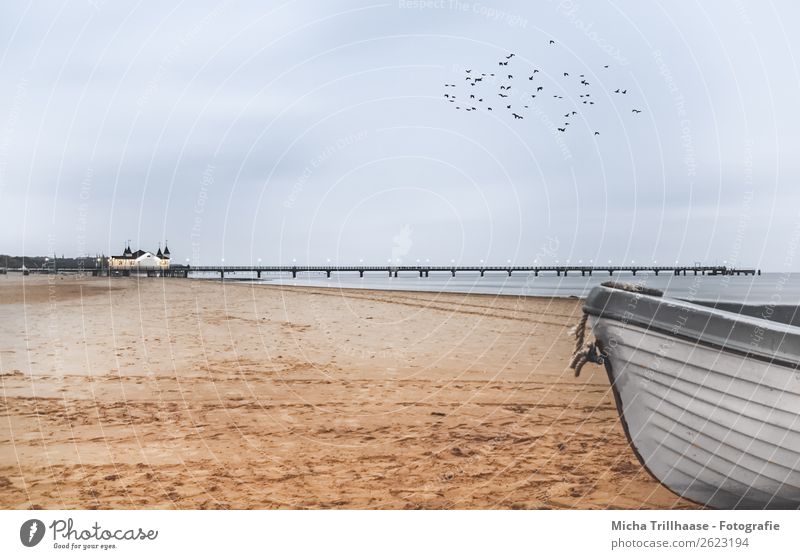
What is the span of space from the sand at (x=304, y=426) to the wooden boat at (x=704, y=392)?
1.79 ft

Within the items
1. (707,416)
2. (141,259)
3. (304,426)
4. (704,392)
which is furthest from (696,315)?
(141,259)

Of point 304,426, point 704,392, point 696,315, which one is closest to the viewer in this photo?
point 696,315

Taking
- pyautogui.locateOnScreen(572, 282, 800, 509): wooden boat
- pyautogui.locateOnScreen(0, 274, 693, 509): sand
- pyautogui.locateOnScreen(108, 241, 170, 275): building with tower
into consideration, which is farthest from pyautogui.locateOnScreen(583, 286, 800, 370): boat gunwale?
pyautogui.locateOnScreen(108, 241, 170, 275): building with tower

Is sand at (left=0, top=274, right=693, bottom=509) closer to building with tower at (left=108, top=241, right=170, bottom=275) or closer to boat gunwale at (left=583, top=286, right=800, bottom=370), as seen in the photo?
boat gunwale at (left=583, top=286, right=800, bottom=370)

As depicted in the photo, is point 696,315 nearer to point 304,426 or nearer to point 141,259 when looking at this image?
point 304,426

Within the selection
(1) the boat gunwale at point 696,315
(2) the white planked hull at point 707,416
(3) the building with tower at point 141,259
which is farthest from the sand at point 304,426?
(3) the building with tower at point 141,259

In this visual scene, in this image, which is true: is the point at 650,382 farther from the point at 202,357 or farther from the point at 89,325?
the point at 89,325

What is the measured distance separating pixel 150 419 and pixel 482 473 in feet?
14.9

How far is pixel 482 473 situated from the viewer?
5.96m

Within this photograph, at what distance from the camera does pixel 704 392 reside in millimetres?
4848

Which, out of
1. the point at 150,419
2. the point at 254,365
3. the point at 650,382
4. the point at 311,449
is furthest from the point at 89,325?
the point at 650,382

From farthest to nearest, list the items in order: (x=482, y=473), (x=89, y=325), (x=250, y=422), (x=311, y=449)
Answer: (x=89, y=325), (x=250, y=422), (x=311, y=449), (x=482, y=473)

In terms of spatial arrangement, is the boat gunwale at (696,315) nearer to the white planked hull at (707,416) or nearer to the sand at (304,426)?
the white planked hull at (707,416)

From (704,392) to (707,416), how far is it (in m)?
0.23
